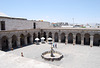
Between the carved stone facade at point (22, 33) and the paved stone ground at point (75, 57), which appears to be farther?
the carved stone facade at point (22, 33)

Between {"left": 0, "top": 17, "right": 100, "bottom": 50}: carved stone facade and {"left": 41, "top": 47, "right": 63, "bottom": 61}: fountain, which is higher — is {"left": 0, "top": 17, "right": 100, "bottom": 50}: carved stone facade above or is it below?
above

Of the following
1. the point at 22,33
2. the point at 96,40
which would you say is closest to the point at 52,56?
the point at 22,33

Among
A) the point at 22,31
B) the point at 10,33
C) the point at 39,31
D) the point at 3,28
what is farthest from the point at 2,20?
the point at 39,31

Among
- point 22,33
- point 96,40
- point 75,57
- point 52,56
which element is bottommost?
point 75,57

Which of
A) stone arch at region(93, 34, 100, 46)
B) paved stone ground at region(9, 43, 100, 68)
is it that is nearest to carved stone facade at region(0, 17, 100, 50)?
stone arch at region(93, 34, 100, 46)

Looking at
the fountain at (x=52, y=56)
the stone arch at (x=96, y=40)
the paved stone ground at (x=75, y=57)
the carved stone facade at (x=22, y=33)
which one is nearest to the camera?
the paved stone ground at (x=75, y=57)

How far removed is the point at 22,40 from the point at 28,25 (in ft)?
18.9

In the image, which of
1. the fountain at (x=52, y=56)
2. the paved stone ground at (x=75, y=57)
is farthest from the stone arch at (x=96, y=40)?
the fountain at (x=52, y=56)

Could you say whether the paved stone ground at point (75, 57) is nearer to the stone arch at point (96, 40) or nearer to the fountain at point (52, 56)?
the fountain at point (52, 56)

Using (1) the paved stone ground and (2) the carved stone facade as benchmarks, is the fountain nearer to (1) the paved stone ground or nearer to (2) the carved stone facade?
(1) the paved stone ground

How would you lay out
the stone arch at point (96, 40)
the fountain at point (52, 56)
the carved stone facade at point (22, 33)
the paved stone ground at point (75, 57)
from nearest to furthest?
the paved stone ground at point (75, 57) < the fountain at point (52, 56) < the carved stone facade at point (22, 33) < the stone arch at point (96, 40)

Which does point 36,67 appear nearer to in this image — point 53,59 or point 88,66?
point 53,59

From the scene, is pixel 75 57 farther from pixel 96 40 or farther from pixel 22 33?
pixel 22 33

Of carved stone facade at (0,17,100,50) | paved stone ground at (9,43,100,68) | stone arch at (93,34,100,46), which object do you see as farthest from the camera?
stone arch at (93,34,100,46)
